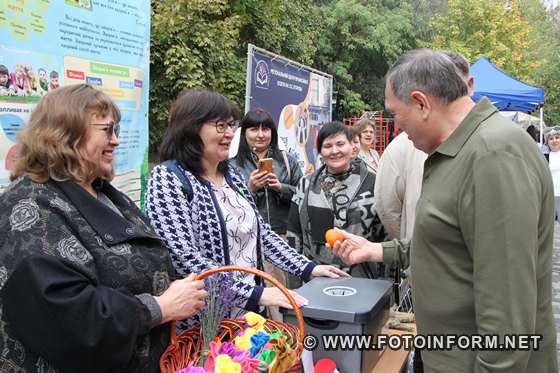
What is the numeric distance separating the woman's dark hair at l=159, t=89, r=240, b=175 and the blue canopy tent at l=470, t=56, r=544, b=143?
8641mm

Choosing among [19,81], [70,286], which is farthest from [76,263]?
[19,81]

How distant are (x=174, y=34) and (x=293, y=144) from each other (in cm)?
479

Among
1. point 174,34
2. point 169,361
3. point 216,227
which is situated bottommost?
point 169,361

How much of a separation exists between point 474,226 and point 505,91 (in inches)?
387

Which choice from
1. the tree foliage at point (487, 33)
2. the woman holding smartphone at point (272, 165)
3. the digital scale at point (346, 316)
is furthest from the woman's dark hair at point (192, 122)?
the tree foliage at point (487, 33)

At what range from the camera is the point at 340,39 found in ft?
61.2

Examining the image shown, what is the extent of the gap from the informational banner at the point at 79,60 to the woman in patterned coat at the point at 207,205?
59cm

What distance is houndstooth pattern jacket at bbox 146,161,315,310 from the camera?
1.83m

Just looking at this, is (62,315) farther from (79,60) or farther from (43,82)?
(79,60)

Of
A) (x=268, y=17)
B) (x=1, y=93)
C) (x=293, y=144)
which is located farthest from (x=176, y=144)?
(x=268, y=17)

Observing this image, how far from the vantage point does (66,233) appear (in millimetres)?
1326

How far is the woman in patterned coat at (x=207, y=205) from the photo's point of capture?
1.85 m

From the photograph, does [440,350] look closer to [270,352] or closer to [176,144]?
[270,352]

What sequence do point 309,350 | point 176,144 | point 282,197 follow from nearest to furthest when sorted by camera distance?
1. point 309,350
2. point 176,144
3. point 282,197
